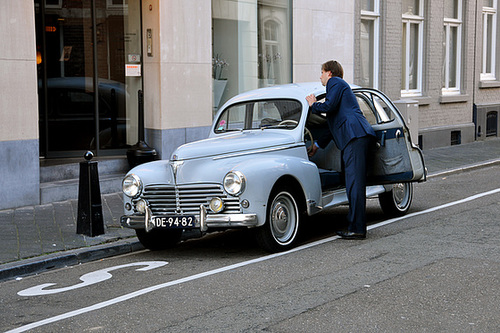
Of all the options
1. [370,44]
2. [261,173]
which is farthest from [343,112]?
[370,44]

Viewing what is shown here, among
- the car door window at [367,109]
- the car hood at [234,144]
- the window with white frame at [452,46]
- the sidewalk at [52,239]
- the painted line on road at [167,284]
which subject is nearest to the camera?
the painted line on road at [167,284]

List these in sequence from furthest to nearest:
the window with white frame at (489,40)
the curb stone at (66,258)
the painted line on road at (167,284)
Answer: the window with white frame at (489,40), the curb stone at (66,258), the painted line on road at (167,284)

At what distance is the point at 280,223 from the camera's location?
807cm

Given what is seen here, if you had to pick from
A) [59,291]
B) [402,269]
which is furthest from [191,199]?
[402,269]

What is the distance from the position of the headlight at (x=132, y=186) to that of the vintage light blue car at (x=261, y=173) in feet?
0.03

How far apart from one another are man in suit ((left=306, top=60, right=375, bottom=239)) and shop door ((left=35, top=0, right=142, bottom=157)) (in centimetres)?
579

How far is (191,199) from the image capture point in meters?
7.79

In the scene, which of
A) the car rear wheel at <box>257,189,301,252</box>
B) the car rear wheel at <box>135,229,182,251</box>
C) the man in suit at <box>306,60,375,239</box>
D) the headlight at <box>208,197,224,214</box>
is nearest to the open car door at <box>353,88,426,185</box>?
the man in suit at <box>306,60,375,239</box>

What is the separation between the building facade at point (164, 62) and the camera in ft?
37.0

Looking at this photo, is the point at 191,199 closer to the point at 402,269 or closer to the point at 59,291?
the point at 59,291

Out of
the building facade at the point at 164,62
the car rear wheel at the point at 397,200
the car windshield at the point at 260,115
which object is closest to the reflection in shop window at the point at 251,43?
the building facade at the point at 164,62

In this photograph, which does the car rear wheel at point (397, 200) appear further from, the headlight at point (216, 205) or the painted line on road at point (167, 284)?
the headlight at point (216, 205)

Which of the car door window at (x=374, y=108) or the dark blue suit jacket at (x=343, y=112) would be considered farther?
the car door window at (x=374, y=108)

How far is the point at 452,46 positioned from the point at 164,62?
38.0 feet
